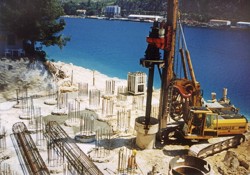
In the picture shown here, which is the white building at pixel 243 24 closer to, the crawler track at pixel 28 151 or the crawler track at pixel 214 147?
the crawler track at pixel 214 147

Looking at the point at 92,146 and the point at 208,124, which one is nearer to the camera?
the point at 92,146

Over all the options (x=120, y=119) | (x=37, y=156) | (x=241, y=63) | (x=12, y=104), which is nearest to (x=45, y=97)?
(x=12, y=104)

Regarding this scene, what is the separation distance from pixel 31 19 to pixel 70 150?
1587 cm

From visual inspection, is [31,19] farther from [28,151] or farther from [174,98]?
[174,98]

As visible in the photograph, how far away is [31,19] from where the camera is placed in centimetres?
2889

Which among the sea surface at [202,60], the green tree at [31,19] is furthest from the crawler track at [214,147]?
the green tree at [31,19]

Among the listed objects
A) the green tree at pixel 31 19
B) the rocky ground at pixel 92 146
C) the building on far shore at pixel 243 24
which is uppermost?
the building on far shore at pixel 243 24

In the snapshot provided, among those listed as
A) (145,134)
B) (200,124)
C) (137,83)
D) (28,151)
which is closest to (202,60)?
(137,83)

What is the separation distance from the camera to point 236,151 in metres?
19.4

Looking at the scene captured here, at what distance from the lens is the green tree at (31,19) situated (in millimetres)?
28234

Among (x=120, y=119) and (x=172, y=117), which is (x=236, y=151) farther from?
(x=120, y=119)

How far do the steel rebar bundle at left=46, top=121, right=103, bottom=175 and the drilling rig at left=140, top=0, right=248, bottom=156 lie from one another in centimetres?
390

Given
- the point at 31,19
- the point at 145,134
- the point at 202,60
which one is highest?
the point at 31,19

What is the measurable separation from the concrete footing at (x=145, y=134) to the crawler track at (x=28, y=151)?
18.4ft
